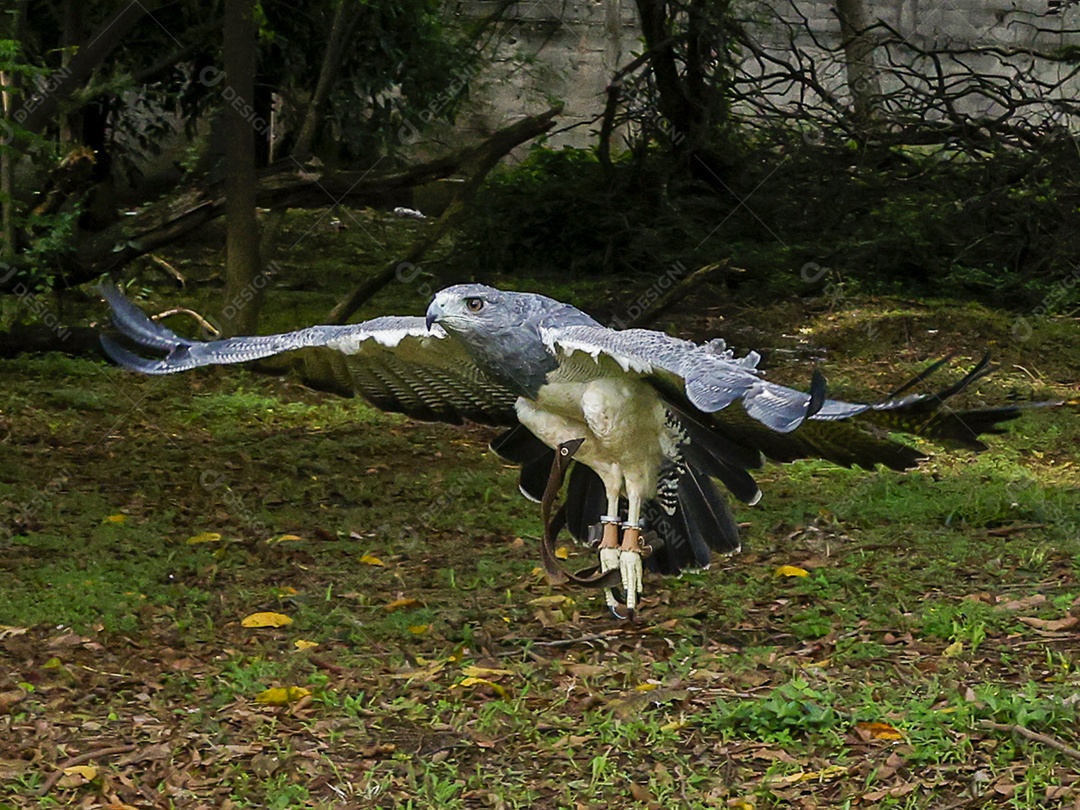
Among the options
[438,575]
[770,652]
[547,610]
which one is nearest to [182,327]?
[438,575]

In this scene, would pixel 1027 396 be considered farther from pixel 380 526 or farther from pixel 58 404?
pixel 58 404

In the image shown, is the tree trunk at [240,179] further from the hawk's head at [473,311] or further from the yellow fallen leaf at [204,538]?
the hawk's head at [473,311]

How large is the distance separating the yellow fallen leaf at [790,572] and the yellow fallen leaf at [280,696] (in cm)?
213

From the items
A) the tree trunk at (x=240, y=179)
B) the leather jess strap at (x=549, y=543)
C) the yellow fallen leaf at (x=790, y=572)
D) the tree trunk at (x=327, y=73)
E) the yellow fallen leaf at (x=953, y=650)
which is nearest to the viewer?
the yellow fallen leaf at (x=953, y=650)

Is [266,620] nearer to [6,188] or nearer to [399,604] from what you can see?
[399,604]

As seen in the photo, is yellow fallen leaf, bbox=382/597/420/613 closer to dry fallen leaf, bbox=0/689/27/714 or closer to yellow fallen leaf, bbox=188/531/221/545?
yellow fallen leaf, bbox=188/531/221/545

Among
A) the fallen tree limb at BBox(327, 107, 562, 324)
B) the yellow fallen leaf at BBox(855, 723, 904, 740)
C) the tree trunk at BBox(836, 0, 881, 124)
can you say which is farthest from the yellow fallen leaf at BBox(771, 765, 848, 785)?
the tree trunk at BBox(836, 0, 881, 124)

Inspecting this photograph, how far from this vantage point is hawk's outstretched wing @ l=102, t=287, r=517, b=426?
15.9 feet

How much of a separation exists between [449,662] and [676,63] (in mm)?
8490

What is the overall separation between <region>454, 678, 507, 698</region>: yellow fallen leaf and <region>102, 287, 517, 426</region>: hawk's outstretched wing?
104 centimetres

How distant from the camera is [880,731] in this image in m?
4.02

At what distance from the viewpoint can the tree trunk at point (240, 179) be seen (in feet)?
27.9

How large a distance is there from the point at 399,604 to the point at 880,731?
6.89 feet

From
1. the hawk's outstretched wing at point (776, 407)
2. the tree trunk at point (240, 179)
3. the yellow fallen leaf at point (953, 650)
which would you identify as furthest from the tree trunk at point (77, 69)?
the yellow fallen leaf at point (953, 650)
